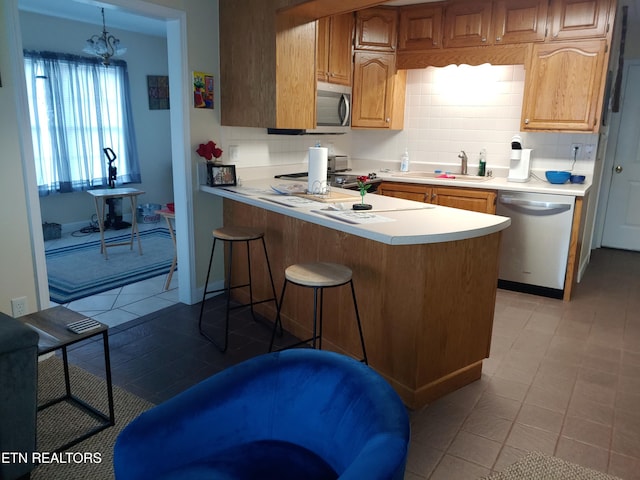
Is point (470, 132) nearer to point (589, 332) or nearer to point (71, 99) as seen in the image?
point (589, 332)

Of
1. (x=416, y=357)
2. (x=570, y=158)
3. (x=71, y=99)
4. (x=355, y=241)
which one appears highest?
(x=71, y=99)

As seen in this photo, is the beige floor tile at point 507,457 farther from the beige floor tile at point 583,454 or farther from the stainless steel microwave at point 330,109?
the stainless steel microwave at point 330,109

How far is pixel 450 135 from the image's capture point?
493cm

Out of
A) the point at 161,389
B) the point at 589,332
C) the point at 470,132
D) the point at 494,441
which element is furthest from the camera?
the point at 470,132

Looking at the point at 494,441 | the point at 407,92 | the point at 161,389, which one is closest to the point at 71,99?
the point at 407,92

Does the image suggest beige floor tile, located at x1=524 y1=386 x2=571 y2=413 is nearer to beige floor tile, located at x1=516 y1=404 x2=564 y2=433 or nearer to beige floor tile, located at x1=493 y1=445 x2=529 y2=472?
beige floor tile, located at x1=516 y1=404 x2=564 y2=433

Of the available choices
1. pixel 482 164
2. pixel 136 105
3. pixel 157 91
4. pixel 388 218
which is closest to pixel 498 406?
pixel 388 218

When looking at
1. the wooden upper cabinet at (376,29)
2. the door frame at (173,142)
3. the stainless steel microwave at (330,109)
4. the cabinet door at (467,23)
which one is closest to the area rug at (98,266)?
the door frame at (173,142)

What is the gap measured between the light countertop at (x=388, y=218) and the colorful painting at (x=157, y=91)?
429 centimetres

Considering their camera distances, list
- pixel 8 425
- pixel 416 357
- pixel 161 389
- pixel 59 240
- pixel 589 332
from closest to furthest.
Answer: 1. pixel 8 425
2. pixel 416 357
3. pixel 161 389
4. pixel 589 332
5. pixel 59 240

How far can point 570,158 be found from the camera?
435cm

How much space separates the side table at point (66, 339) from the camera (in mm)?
1977

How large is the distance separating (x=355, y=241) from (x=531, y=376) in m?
1.33

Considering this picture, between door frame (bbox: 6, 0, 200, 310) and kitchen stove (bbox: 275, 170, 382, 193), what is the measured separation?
1001 mm
